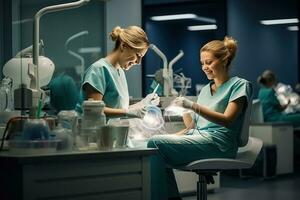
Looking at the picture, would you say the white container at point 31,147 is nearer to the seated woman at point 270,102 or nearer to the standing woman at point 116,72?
the standing woman at point 116,72

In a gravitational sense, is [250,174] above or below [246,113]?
below

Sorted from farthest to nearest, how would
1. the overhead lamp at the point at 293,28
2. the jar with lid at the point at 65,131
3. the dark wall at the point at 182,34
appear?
1. the overhead lamp at the point at 293,28
2. the dark wall at the point at 182,34
3. the jar with lid at the point at 65,131

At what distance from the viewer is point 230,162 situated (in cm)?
297

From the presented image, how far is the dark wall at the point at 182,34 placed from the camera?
804cm

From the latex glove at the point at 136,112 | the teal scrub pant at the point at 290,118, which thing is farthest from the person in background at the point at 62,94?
the teal scrub pant at the point at 290,118

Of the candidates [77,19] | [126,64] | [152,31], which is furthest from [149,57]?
[126,64]

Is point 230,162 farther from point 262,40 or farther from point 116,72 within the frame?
point 262,40

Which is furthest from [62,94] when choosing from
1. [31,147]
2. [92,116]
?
[31,147]

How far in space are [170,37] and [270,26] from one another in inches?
58.3

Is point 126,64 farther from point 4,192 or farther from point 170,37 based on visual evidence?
point 170,37

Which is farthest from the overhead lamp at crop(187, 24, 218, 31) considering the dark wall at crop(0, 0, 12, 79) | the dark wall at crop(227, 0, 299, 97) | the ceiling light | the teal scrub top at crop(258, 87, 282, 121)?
the dark wall at crop(0, 0, 12, 79)

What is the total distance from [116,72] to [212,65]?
0.52m

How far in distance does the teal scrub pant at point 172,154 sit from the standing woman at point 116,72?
0.23 meters

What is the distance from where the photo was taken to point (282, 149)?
6961mm
